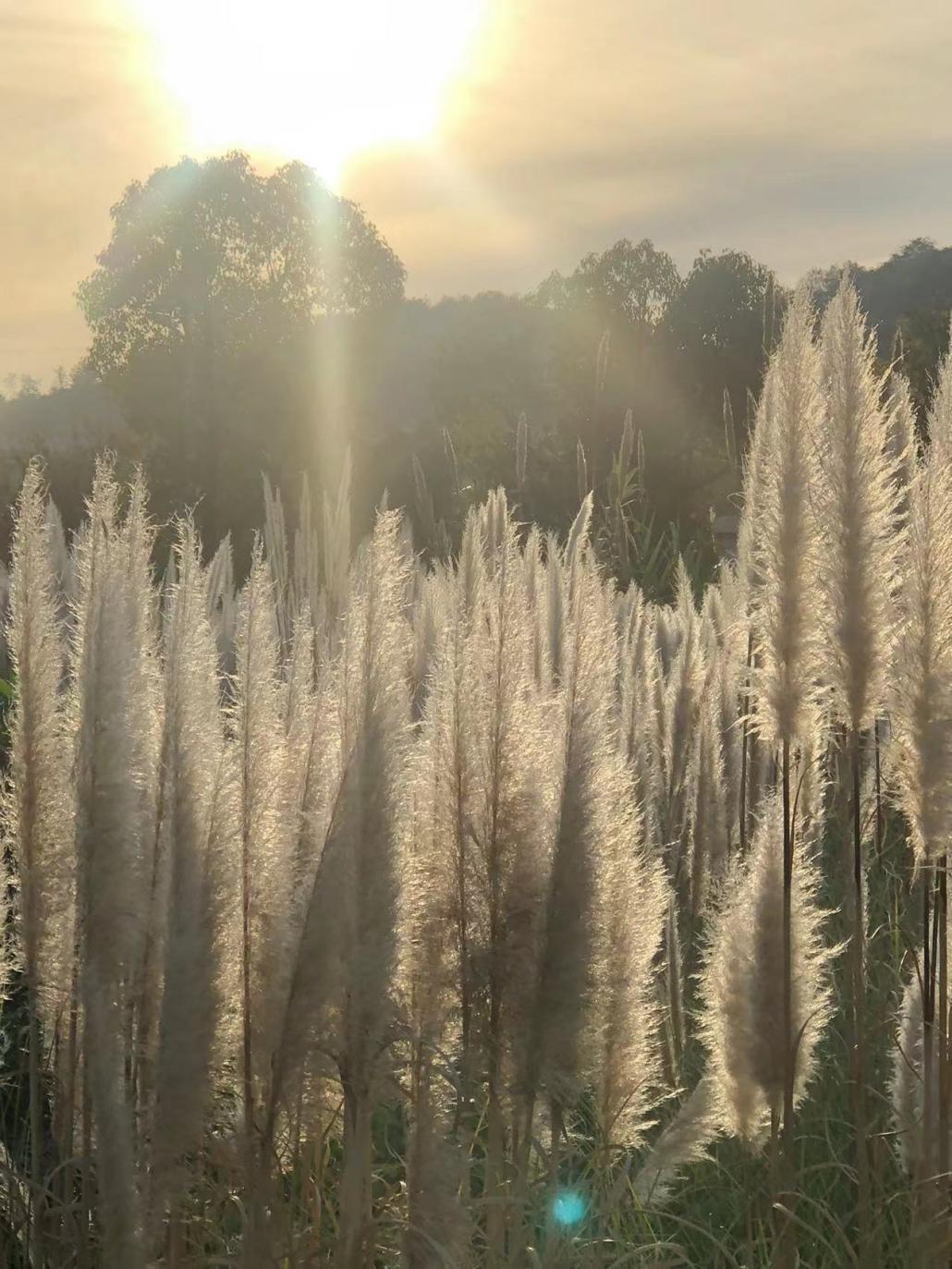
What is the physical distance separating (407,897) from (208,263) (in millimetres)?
42430

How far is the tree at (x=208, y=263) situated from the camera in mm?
40844

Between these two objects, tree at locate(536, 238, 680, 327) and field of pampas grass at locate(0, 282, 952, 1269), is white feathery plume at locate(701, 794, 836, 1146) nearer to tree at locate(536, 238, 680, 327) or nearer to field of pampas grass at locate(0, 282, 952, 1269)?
field of pampas grass at locate(0, 282, 952, 1269)

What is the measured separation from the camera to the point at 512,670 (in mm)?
1868

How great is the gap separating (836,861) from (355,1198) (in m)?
3.39

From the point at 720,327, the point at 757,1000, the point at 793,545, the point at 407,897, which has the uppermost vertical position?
the point at 720,327

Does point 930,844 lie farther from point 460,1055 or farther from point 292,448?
point 292,448

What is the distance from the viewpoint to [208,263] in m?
41.6

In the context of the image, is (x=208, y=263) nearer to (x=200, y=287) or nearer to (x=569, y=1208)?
(x=200, y=287)

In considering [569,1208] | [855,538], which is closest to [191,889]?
[569,1208]

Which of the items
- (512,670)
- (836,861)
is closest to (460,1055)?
(512,670)

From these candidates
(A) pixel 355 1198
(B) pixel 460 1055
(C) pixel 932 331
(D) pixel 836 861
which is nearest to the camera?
(A) pixel 355 1198

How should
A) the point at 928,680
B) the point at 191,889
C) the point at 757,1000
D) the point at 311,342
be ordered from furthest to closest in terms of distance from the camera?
the point at 311,342 < the point at 757,1000 < the point at 928,680 < the point at 191,889

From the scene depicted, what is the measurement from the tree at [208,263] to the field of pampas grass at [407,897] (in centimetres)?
3990

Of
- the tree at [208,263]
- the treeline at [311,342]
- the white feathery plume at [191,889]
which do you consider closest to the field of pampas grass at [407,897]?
the white feathery plume at [191,889]
